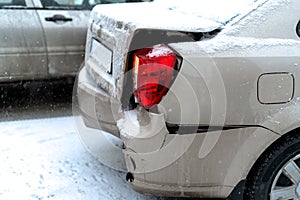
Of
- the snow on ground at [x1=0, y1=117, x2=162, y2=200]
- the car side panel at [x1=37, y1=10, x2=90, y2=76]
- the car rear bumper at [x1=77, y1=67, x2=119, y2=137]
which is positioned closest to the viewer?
the car rear bumper at [x1=77, y1=67, x2=119, y2=137]

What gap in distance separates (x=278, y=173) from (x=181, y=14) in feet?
3.94

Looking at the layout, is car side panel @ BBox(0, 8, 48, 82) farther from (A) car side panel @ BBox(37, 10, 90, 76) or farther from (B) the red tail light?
(B) the red tail light

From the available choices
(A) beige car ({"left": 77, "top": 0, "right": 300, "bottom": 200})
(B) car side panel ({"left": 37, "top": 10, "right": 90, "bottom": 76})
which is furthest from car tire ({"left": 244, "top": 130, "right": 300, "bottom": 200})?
(B) car side panel ({"left": 37, "top": 10, "right": 90, "bottom": 76})

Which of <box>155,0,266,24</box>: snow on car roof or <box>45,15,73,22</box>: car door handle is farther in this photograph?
<box>45,15,73,22</box>: car door handle

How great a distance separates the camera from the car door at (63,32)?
5188 millimetres

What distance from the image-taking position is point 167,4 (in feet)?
12.6

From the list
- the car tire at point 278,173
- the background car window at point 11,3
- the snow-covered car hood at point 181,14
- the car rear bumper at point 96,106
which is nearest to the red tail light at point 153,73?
the snow-covered car hood at point 181,14

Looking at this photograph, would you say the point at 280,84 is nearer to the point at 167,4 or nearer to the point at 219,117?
the point at 219,117

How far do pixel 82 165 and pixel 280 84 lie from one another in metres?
1.89

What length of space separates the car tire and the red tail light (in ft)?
2.43

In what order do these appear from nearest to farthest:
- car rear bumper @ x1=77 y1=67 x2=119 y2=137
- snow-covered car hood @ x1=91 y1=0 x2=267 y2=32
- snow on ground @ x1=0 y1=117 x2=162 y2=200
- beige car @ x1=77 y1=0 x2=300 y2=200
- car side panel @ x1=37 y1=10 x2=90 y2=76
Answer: beige car @ x1=77 y1=0 x2=300 y2=200
snow-covered car hood @ x1=91 y1=0 x2=267 y2=32
car rear bumper @ x1=77 y1=67 x2=119 y2=137
snow on ground @ x1=0 y1=117 x2=162 y2=200
car side panel @ x1=37 y1=10 x2=90 y2=76

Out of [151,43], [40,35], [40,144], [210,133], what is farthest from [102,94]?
[40,35]

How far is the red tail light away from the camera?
2.76m

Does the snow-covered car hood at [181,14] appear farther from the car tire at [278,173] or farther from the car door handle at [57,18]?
the car door handle at [57,18]
